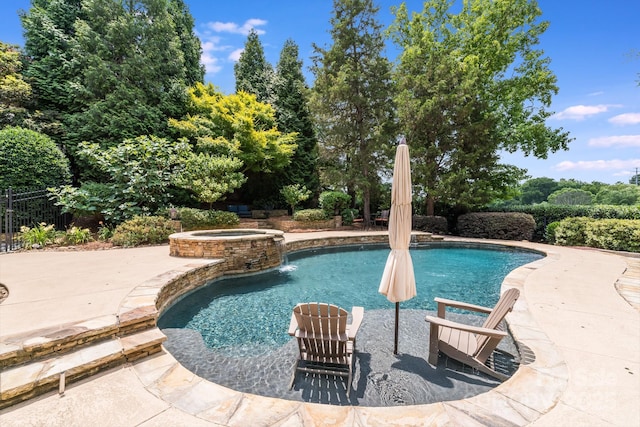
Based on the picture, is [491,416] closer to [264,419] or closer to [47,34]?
[264,419]

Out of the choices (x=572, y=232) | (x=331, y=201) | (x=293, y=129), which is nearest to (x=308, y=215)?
(x=331, y=201)

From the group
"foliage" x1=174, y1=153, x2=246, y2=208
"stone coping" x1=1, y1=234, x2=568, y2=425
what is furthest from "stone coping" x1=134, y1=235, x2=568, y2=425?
"foliage" x1=174, y1=153, x2=246, y2=208

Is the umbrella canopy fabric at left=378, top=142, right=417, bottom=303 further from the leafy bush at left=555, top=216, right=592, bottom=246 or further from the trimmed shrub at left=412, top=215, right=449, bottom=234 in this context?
the trimmed shrub at left=412, top=215, right=449, bottom=234

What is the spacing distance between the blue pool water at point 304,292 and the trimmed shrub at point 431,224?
13.9ft

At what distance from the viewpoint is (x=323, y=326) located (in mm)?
2793

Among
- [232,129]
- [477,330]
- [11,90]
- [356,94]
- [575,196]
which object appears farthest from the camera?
[575,196]

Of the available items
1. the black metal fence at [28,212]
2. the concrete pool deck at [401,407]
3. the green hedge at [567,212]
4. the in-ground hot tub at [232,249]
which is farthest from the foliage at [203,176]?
the green hedge at [567,212]

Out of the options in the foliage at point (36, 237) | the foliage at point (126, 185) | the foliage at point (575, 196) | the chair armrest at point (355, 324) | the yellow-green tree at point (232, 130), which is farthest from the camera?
the foliage at point (575, 196)

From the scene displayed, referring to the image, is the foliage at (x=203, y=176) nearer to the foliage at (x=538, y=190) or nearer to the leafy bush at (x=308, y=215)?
the leafy bush at (x=308, y=215)

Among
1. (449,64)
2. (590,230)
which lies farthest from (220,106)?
(590,230)

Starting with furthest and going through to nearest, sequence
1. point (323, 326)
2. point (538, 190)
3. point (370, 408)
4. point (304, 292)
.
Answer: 1. point (538, 190)
2. point (304, 292)
3. point (323, 326)
4. point (370, 408)

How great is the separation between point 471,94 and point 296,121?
9.88m

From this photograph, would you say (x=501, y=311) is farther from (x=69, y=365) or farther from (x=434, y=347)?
(x=69, y=365)

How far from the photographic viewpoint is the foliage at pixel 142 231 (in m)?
8.68
